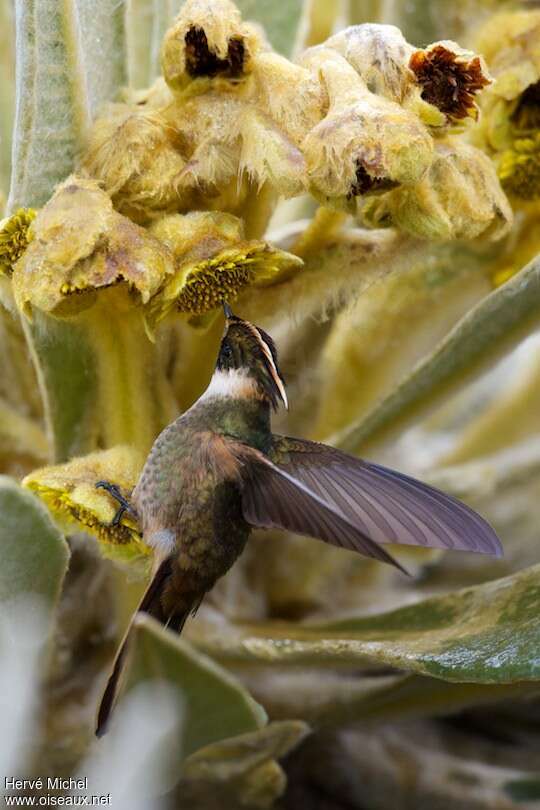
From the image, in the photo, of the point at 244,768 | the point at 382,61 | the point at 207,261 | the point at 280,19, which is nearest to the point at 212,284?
the point at 207,261

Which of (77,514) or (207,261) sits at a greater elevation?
(207,261)

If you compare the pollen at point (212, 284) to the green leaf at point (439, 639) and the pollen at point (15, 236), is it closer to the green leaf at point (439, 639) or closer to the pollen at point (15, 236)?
the pollen at point (15, 236)

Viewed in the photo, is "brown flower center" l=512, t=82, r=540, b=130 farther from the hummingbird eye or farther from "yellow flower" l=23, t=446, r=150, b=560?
"yellow flower" l=23, t=446, r=150, b=560

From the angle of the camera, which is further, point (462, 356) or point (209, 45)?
point (462, 356)

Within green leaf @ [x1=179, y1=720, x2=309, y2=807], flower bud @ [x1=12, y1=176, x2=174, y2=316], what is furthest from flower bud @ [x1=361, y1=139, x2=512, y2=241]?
green leaf @ [x1=179, y1=720, x2=309, y2=807]

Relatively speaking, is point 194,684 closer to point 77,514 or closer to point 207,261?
point 77,514

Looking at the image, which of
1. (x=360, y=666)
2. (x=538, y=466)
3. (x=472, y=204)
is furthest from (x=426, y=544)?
(x=538, y=466)
